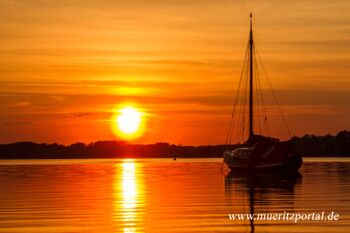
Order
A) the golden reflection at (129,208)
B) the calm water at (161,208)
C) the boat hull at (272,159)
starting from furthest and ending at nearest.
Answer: the boat hull at (272,159)
the golden reflection at (129,208)
the calm water at (161,208)

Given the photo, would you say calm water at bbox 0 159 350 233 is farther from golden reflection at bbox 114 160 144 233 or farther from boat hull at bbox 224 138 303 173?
boat hull at bbox 224 138 303 173

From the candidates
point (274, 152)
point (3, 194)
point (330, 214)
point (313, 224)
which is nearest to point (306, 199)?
point (330, 214)

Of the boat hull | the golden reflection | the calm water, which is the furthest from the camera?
the boat hull

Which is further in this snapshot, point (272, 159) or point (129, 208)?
point (272, 159)

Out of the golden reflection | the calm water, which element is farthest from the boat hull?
the golden reflection

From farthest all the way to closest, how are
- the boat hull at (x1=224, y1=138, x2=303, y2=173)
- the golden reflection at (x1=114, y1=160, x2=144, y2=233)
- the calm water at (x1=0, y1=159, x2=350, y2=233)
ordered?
the boat hull at (x1=224, y1=138, x2=303, y2=173), the golden reflection at (x1=114, y1=160, x2=144, y2=233), the calm water at (x1=0, y1=159, x2=350, y2=233)

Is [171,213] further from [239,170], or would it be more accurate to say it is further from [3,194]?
[239,170]

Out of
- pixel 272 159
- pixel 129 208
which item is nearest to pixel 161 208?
pixel 129 208

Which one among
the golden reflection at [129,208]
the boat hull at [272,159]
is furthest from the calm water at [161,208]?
the boat hull at [272,159]

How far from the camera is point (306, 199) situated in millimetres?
45656

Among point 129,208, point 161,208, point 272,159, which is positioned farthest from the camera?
point 272,159

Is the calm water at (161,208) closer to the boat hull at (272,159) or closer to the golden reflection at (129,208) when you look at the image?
the golden reflection at (129,208)

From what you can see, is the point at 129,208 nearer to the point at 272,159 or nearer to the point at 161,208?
the point at 161,208

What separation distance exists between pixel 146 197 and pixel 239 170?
43.9 meters
